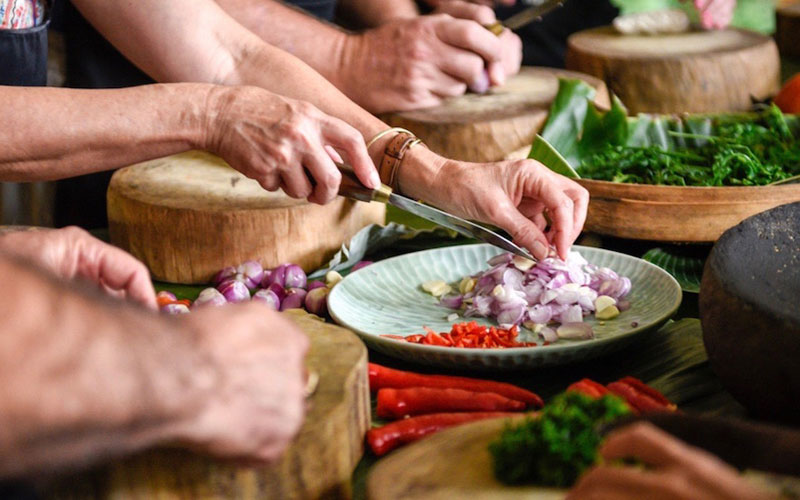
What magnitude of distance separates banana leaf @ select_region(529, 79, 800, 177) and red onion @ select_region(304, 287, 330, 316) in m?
0.97

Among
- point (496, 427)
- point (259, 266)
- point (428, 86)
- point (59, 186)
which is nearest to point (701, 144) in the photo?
point (428, 86)

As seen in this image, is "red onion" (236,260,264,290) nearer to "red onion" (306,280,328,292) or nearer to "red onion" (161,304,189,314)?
"red onion" (306,280,328,292)

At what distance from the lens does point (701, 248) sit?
7.08 feet

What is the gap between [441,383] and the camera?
1.49m

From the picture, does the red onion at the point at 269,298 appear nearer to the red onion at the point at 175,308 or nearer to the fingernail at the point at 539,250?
the red onion at the point at 175,308

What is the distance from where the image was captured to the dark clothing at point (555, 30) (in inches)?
188

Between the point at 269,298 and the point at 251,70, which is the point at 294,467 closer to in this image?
the point at 269,298

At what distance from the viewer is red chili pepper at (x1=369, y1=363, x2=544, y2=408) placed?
4.79 ft

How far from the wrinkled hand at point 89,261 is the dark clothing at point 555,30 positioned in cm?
379

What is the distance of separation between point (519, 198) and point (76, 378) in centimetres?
119

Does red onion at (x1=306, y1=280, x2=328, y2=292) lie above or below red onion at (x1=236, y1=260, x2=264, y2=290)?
above

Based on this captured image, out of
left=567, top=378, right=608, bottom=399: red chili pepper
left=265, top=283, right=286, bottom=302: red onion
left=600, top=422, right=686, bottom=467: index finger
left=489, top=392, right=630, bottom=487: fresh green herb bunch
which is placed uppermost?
left=600, top=422, right=686, bottom=467: index finger

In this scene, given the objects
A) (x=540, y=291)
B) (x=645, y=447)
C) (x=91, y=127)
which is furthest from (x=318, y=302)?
(x=645, y=447)

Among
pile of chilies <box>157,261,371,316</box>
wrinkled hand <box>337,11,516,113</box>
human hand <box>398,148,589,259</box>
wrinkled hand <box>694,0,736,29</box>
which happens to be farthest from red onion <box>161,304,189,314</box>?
wrinkled hand <box>694,0,736,29</box>
